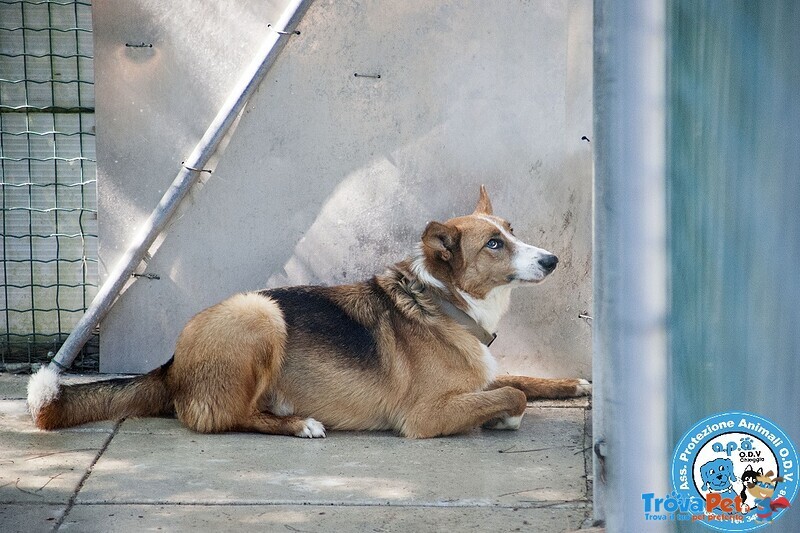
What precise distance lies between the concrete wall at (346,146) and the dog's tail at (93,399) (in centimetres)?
85

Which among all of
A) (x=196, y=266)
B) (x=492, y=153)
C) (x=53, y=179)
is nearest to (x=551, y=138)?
(x=492, y=153)

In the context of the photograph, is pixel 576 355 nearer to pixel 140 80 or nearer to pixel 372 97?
pixel 372 97

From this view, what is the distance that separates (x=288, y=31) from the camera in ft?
19.7

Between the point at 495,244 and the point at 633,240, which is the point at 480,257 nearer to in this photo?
the point at 495,244

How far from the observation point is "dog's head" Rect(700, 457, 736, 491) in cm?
269

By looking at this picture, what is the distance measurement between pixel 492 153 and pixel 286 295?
1598mm

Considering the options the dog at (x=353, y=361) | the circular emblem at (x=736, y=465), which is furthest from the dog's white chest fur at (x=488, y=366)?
the circular emblem at (x=736, y=465)

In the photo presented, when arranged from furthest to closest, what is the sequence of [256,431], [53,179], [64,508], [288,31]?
[53,179] → [288,31] → [256,431] → [64,508]

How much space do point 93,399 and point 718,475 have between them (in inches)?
146

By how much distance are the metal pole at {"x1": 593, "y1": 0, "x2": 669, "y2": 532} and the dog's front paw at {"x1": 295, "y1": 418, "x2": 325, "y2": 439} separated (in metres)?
2.93

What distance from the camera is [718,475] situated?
8.82 feet

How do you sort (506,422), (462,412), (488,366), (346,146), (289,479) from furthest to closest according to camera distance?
1. (346,146)
2. (488,366)
3. (506,422)
4. (462,412)
5. (289,479)

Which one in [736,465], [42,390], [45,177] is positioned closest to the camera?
[736,465]

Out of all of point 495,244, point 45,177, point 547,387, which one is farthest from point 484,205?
point 45,177
